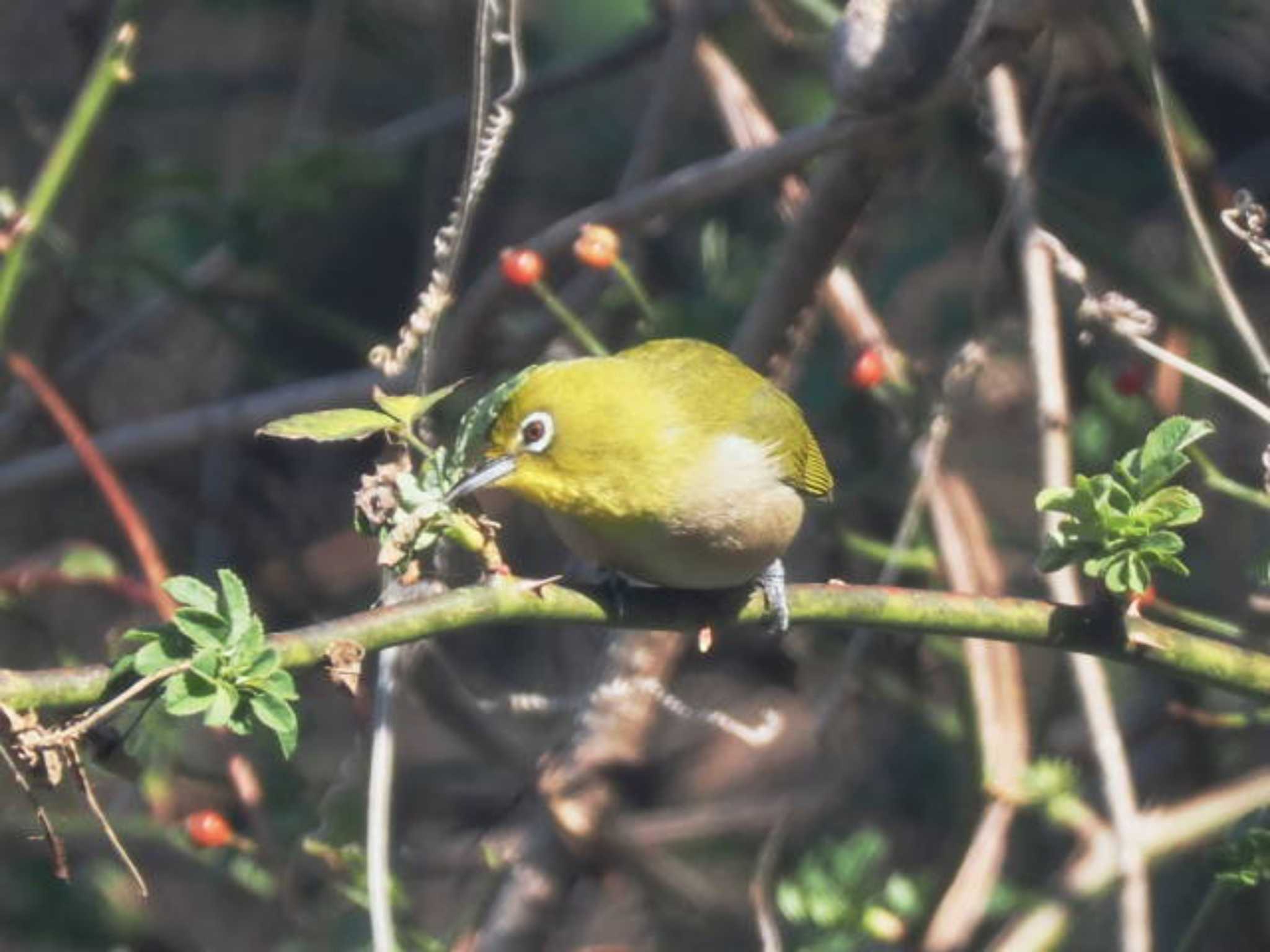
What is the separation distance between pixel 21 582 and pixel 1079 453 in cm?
172

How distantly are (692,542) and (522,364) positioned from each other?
1.05 metres

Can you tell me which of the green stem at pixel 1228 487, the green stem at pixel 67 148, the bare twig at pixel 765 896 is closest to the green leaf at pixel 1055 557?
the green stem at pixel 1228 487

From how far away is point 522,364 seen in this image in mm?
3533

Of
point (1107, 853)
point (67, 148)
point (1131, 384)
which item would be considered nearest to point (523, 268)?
point (67, 148)

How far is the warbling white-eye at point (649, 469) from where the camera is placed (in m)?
2.55

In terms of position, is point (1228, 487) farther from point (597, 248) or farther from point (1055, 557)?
point (597, 248)

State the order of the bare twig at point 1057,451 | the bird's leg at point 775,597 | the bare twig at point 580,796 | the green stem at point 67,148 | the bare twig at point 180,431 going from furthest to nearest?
the bare twig at point 180,431
the bare twig at point 580,796
the green stem at point 67,148
the bare twig at point 1057,451
the bird's leg at point 775,597

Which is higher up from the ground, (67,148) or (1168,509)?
(67,148)

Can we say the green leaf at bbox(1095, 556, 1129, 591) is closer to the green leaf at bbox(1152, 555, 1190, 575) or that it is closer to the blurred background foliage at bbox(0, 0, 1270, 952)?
the green leaf at bbox(1152, 555, 1190, 575)

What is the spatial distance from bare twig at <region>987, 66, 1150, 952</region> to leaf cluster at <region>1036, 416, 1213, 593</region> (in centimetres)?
56

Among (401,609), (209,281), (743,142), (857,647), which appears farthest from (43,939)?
(401,609)

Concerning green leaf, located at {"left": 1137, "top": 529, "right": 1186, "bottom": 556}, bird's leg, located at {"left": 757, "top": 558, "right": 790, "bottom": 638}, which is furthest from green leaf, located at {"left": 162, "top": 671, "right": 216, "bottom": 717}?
green leaf, located at {"left": 1137, "top": 529, "right": 1186, "bottom": 556}

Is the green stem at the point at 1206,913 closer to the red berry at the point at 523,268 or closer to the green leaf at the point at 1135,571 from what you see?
the green leaf at the point at 1135,571

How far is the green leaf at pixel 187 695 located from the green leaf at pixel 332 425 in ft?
0.74
